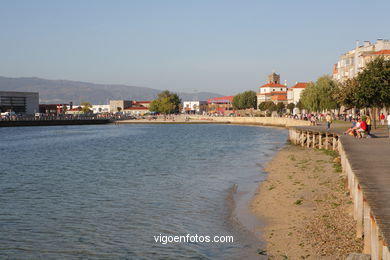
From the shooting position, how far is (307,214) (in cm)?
1909

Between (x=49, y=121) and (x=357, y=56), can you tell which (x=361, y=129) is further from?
(x=49, y=121)

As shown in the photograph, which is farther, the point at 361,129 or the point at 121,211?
the point at 361,129

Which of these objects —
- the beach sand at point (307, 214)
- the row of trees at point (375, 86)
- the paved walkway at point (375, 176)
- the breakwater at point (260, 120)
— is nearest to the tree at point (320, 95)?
the breakwater at point (260, 120)

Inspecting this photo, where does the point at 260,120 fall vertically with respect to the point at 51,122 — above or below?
above

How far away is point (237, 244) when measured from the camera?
1593cm

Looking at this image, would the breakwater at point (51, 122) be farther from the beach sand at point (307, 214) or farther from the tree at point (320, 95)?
the beach sand at point (307, 214)

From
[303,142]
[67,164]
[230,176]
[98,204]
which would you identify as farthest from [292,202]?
[303,142]

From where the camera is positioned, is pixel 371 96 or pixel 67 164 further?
pixel 371 96

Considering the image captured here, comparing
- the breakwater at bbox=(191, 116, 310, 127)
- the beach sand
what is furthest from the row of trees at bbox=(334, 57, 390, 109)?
the breakwater at bbox=(191, 116, 310, 127)

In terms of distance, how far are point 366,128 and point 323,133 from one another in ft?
35.2

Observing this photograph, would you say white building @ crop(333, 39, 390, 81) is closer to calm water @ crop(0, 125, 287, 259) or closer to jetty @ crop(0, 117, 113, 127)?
calm water @ crop(0, 125, 287, 259)

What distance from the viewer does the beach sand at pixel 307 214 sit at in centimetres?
1432

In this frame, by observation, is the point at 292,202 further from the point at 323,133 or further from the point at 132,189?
the point at 323,133

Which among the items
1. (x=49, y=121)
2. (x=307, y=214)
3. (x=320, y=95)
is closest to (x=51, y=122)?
(x=49, y=121)
